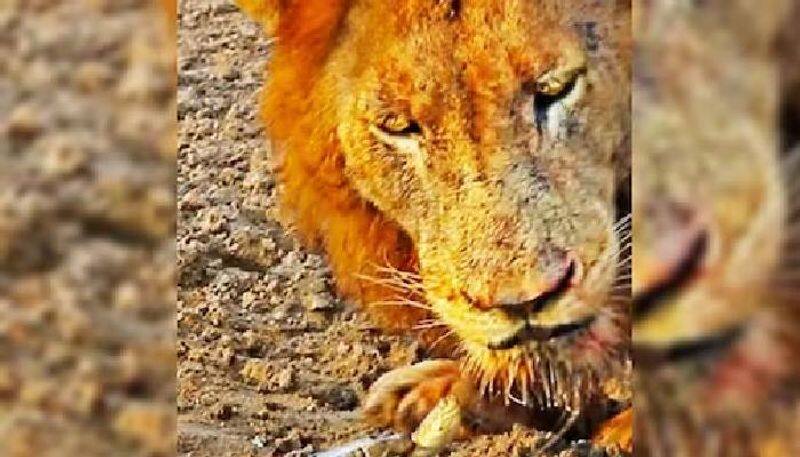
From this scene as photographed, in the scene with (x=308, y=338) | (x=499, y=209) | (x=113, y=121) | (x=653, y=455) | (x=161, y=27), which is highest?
(x=161, y=27)

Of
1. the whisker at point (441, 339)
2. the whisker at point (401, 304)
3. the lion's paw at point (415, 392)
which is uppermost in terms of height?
the whisker at point (401, 304)

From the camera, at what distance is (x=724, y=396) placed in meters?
1.38

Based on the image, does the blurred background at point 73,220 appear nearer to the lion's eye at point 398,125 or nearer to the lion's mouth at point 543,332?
the lion's eye at point 398,125

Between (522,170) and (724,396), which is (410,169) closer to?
(522,170)

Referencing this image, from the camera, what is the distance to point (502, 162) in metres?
1.38

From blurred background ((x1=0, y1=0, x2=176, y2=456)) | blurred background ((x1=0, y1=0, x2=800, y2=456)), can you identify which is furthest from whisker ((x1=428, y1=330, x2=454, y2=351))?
blurred background ((x1=0, y1=0, x2=176, y2=456))

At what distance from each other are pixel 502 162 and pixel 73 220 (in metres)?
0.55

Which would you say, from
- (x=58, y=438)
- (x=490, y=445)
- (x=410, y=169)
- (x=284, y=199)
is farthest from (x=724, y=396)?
(x=58, y=438)

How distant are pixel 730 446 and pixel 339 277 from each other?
538 mm

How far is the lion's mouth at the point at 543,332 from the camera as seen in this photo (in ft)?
4.56

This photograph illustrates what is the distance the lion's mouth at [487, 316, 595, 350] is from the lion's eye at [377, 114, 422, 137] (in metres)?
0.28

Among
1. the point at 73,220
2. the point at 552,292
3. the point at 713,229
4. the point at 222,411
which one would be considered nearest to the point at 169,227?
the point at 73,220

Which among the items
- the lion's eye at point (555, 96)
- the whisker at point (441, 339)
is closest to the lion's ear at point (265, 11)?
the lion's eye at point (555, 96)

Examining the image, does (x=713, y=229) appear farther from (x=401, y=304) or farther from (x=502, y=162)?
(x=401, y=304)
